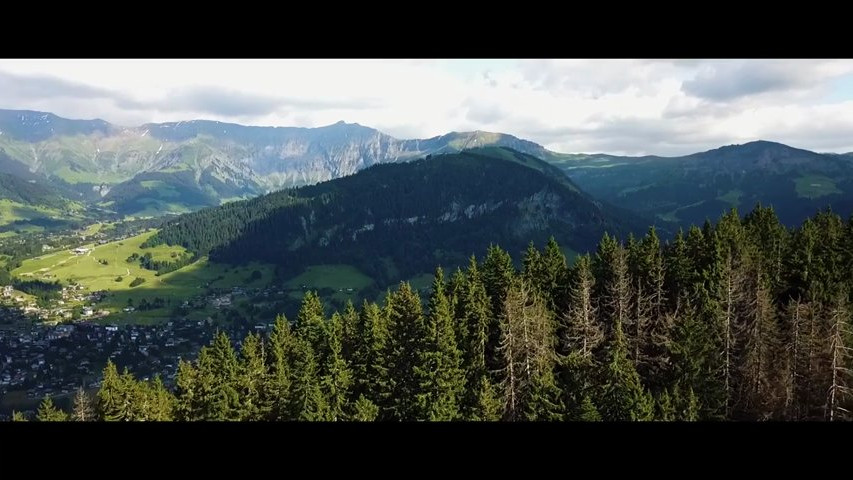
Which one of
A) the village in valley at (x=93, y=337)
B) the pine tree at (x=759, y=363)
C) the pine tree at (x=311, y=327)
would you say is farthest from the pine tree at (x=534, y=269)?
the village in valley at (x=93, y=337)

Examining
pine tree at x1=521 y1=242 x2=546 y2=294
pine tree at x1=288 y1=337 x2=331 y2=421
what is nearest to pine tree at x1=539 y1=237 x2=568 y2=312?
pine tree at x1=521 y1=242 x2=546 y2=294

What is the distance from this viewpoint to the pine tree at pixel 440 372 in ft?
135

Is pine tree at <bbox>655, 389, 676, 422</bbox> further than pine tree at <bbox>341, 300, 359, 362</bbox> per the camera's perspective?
No

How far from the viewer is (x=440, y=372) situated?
41750 millimetres

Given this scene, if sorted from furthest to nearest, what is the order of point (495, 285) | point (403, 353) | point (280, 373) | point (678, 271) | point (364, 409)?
1. point (495, 285)
2. point (678, 271)
3. point (403, 353)
4. point (280, 373)
5. point (364, 409)

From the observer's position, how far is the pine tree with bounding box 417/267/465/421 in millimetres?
41031

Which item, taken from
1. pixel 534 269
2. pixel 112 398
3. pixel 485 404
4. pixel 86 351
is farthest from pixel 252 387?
pixel 86 351

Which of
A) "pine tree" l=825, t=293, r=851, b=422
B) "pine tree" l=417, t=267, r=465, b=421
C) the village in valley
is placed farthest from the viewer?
the village in valley

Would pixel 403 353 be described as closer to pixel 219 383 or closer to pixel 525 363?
pixel 525 363

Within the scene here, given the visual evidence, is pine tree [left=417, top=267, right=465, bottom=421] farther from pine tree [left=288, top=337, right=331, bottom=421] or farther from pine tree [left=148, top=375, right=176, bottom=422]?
pine tree [left=148, top=375, right=176, bottom=422]
